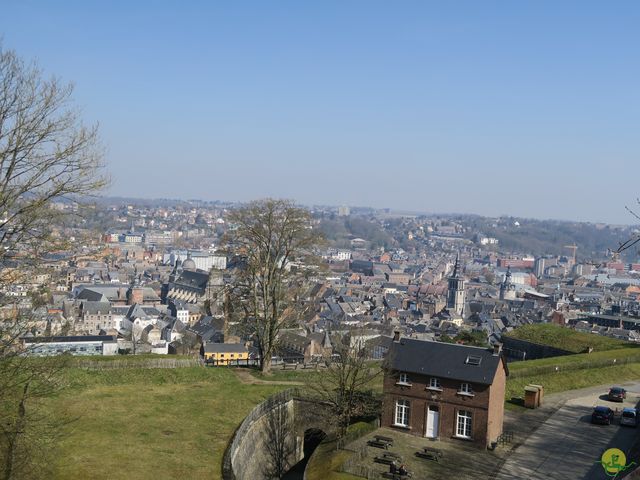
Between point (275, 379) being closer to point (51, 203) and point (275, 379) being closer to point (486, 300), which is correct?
point (51, 203)

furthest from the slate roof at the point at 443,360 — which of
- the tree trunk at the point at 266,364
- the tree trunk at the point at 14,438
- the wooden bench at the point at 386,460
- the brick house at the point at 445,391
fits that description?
the tree trunk at the point at 14,438

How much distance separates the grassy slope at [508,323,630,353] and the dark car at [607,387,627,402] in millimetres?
10898

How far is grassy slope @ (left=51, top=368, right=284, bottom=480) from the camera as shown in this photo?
1989 cm

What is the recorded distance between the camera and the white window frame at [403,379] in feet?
83.7

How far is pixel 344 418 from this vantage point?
2553 centimetres

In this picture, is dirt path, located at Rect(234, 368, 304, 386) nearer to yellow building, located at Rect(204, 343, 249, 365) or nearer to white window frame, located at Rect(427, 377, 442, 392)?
white window frame, located at Rect(427, 377, 442, 392)

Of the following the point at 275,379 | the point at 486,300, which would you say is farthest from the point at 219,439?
the point at 486,300

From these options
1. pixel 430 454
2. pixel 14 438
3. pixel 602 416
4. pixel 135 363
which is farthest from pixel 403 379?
pixel 14 438

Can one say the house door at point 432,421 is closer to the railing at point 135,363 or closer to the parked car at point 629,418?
the parked car at point 629,418

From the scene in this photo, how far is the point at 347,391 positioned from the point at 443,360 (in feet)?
13.3

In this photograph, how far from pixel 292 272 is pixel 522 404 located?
40.4 feet

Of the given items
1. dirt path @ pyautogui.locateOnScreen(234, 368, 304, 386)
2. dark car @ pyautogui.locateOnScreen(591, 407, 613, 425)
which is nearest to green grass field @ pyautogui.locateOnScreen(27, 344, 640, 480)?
dirt path @ pyautogui.locateOnScreen(234, 368, 304, 386)

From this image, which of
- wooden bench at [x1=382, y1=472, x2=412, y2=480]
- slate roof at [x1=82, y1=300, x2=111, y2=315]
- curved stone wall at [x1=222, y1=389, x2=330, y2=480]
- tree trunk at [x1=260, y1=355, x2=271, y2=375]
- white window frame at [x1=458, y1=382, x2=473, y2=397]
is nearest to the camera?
wooden bench at [x1=382, y1=472, x2=412, y2=480]

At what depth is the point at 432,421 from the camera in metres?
25.0
